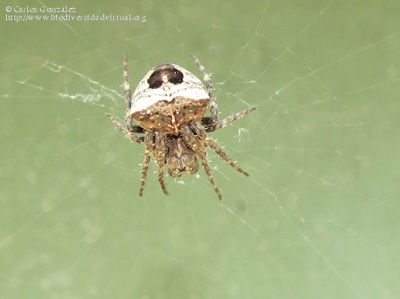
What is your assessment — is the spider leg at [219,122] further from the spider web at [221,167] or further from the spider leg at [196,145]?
the spider web at [221,167]

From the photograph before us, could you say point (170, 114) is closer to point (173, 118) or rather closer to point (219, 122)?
point (173, 118)

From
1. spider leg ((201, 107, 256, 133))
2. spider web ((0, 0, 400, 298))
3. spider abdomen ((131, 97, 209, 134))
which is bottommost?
spider abdomen ((131, 97, 209, 134))

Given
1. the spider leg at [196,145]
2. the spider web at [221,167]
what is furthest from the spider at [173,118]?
the spider web at [221,167]

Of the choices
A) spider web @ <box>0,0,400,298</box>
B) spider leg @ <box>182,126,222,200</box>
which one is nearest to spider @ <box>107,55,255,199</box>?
spider leg @ <box>182,126,222,200</box>

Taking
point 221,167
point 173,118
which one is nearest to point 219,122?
point 173,118

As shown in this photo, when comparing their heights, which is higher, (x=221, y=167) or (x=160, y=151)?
(x=221, y=167)

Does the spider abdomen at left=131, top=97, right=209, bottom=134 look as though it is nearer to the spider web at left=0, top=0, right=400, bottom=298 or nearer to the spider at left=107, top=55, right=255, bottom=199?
the spider at left=107, top=55, right=255, bottom=199

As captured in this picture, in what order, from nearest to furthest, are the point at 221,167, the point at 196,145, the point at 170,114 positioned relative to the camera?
1. the point at 170,114
2. the point at 196,145
3. the point at 221,167

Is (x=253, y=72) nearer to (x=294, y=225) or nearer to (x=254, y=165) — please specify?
(x=254, y=165)
